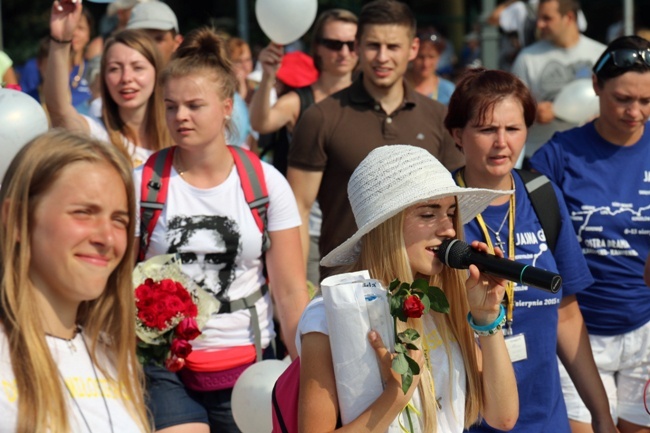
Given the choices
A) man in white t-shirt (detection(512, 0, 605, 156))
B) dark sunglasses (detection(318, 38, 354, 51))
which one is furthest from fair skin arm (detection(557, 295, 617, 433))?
man in white t-shirt (detection(512, 0, 605, 156))

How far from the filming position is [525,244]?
433 centimetres

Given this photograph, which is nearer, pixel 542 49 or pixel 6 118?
A: pixel 6 118

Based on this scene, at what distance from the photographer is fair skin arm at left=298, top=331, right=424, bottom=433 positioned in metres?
3.18

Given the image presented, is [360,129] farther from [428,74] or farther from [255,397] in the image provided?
[428,74]

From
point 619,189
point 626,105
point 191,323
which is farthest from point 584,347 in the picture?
point 191,323

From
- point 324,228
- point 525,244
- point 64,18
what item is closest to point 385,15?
point 324,228

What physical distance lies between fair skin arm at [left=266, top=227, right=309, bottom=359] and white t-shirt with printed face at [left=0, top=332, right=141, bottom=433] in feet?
7.05

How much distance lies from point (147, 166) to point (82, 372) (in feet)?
7.61

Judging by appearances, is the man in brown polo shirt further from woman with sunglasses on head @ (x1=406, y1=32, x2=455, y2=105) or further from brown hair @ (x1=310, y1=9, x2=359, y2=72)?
woman with sunglasses on head @ (x1=406, y1=32, x2=455, y2=105)

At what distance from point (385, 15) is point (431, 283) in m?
3.28

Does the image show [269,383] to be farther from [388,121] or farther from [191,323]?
[388,121]

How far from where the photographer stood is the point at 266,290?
5.11m

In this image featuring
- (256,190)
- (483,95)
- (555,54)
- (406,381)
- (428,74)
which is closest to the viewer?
(406,381)

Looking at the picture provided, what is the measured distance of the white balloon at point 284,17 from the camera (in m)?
6.88
